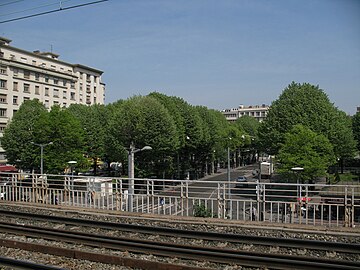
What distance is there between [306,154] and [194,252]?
81.4ft

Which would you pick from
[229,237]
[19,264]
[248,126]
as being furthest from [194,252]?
[248,126]

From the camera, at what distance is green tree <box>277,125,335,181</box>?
30.6 metres

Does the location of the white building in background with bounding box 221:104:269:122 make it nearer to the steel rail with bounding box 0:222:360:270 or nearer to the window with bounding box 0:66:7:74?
the window with bounding box 0:66:7:74

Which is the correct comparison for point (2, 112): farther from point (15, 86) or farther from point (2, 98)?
point (15, 86)

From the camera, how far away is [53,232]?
1022 centimetres

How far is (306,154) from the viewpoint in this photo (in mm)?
30922

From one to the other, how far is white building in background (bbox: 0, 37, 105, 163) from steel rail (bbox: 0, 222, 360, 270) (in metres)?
48.4

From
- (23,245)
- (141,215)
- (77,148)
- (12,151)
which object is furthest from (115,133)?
(23,245)

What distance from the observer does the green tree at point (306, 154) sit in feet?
100

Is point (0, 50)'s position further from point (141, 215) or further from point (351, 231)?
point (351, 231)

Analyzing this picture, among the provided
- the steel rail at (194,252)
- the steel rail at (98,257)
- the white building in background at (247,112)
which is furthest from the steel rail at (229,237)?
the white building in background at (247,112)

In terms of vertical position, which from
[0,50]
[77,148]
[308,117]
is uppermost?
[0,50]

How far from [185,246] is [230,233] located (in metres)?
1.71

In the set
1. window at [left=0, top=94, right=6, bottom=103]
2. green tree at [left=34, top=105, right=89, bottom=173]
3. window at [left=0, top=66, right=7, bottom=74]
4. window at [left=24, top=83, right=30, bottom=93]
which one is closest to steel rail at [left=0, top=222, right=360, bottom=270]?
green tree at [left=34, top=105, right=89, bottom=173]
